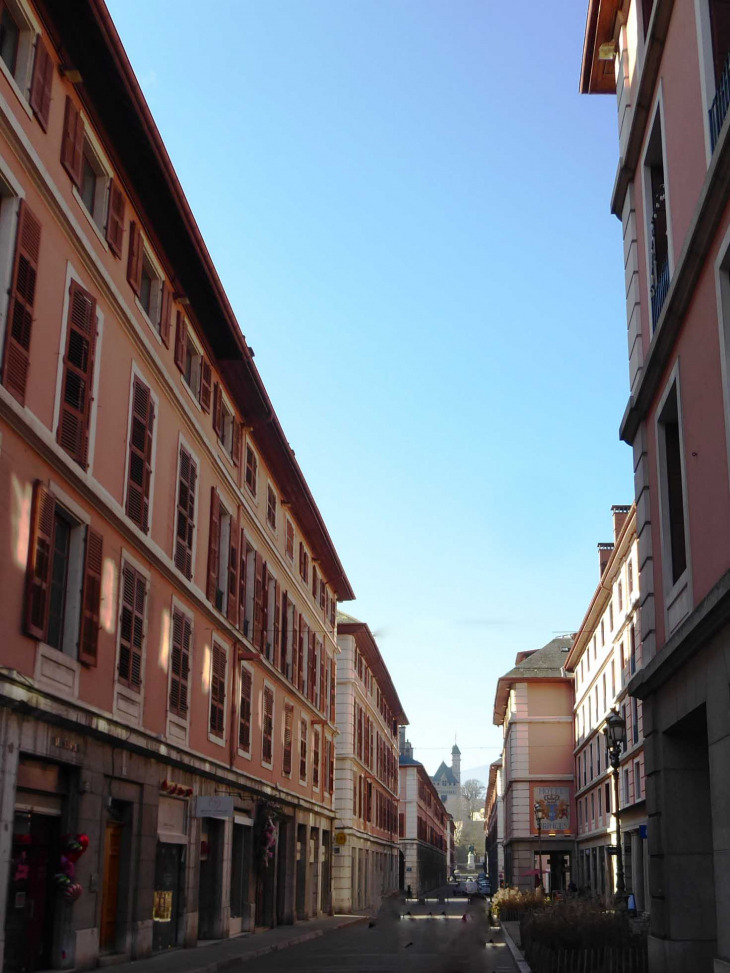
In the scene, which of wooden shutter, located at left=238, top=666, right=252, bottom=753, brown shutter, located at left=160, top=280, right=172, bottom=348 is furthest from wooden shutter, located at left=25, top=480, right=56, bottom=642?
wooden shutter, located at left=238, top=666, right=252, bottom=753

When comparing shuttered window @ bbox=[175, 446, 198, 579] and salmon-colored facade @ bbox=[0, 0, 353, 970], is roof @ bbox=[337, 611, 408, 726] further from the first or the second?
shuttered window @ bbox=[175, 446, 198, 579]

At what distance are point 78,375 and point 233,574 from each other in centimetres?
A: 1193

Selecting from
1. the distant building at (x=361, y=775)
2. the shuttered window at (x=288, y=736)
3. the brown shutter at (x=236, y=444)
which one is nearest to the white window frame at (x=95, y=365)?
the brown shutter at (x=236, y=444)

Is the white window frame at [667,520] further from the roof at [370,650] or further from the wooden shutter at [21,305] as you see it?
the roof at [370,650]

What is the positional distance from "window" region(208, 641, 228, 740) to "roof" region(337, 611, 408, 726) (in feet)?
81.7

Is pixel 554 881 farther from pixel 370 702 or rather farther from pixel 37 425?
pixel 37 425

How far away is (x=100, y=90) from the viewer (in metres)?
17.8

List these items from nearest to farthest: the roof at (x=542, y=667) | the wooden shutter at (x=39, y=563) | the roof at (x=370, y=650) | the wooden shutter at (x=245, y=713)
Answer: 1. the wooden shutter at (x=39, y=563)
2. the wooden shutter at (x=245, y=713)
3. the roof at (x=370, y=650)
4. the roof at (x=542, y=667)

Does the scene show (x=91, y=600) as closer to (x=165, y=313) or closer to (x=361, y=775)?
(x=165, y=313)

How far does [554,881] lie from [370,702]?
641 inches

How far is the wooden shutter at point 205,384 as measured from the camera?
25.4 m

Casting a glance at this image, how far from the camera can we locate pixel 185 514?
23547mm

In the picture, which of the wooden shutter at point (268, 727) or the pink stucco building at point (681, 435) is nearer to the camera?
the pink stucco building at point (681, 435)

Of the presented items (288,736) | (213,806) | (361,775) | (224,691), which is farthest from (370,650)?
(213,806)
